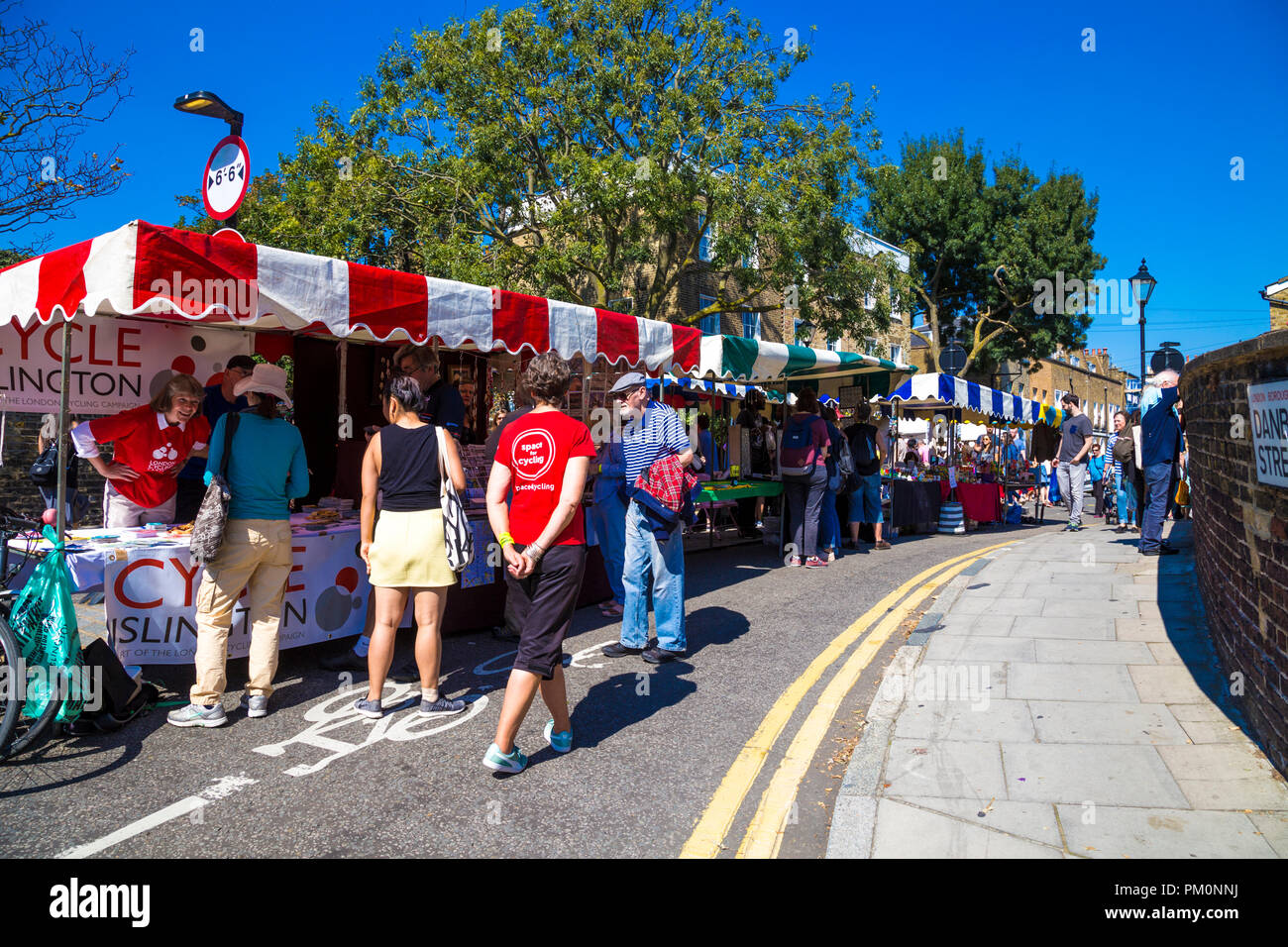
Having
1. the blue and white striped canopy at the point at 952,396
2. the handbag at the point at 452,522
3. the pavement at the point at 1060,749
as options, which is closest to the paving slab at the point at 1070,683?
the pavement at the point at 1060,749

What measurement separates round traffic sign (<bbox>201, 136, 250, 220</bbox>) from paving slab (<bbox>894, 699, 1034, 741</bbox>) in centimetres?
629

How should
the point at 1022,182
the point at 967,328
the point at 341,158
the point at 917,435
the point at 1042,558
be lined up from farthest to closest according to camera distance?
1. the point at 967,328
2. the point at 1022,182
3. the point at 917,435
4. the point at 341,158
5. the point at 1042,558

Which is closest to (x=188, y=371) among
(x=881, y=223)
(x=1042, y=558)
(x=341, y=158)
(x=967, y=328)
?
(x=1042, y=558)

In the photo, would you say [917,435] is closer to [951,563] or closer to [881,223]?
[881,223]

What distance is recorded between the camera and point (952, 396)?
13297 millimetres

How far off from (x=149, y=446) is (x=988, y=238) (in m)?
31.5

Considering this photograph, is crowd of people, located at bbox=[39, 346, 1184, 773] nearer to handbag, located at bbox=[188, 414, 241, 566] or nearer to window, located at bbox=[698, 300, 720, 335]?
handbag, located at bbox=[188, 414, 241, 566]

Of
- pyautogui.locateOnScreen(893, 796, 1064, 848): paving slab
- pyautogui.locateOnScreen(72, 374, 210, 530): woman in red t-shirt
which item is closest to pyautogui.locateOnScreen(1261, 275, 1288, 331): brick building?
pyautogui.locateOnScreen(893, 796, 1064, 848): paving slab

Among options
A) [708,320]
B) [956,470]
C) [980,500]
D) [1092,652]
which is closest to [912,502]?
[956,470]

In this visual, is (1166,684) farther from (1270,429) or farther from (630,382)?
(630,382)

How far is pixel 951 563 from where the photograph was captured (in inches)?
392

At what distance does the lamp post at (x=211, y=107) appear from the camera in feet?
23.6

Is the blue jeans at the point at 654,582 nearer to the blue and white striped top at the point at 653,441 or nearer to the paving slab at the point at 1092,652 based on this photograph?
the blue and white striped top at the point at 653,441
